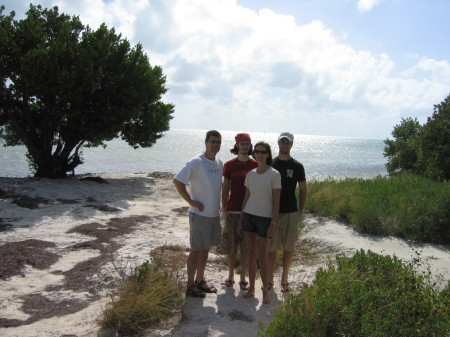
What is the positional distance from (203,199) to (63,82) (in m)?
11.2

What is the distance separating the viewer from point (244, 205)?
15.7ft

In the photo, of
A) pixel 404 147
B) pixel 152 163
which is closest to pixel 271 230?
pixel 404 147

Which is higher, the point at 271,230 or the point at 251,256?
the point at 271,230

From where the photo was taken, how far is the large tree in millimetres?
13938

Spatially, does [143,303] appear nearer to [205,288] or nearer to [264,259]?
[205,288]

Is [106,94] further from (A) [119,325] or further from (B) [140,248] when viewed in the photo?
(A) [119,325]

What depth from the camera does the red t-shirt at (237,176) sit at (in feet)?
16.3

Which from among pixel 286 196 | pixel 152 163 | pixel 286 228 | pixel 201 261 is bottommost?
pixel 152 163

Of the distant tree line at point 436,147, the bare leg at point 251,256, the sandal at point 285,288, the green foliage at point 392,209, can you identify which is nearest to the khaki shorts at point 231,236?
the bare leg at point 251,256

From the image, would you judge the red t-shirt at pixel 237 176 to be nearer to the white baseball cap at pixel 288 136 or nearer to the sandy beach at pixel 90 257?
the white baseball cap at pixel 288 136

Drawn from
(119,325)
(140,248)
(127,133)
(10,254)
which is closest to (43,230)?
(10,254)

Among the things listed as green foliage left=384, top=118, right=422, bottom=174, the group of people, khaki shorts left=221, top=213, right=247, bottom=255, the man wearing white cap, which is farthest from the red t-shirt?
green foliage left=384, top=118, right=422, bottom=174

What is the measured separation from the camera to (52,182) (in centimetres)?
1405

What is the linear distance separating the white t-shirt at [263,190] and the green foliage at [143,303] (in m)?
1.35
